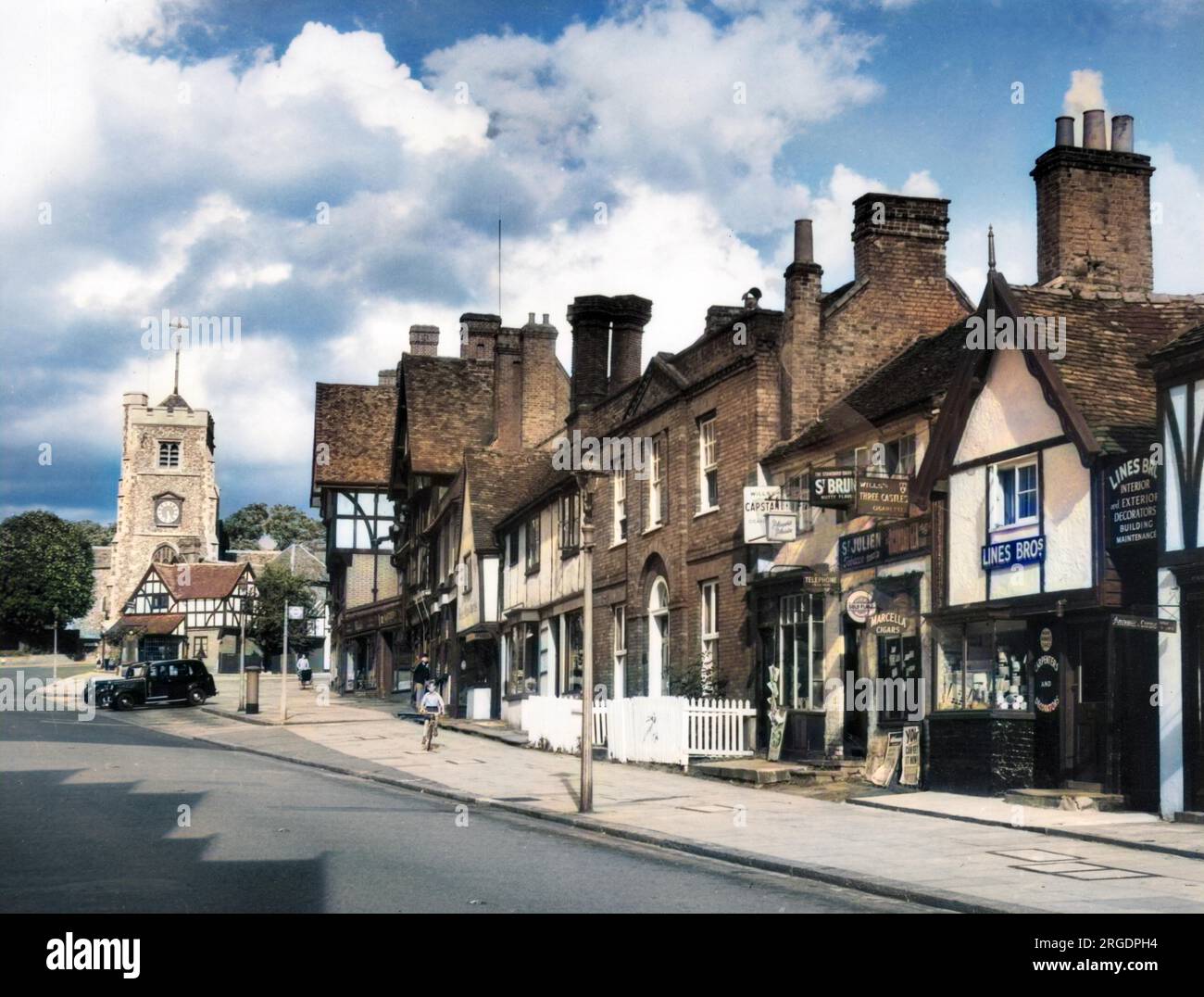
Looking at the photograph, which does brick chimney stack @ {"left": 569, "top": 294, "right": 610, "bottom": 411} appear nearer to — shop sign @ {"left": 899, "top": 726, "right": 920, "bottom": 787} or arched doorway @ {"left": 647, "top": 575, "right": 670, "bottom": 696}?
arched doorway @ {"left": 647, "top": 575, "right": 670, "bottom": 696}

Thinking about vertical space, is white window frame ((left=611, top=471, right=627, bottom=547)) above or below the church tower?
below

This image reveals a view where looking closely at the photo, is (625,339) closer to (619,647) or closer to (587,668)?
(619,647)

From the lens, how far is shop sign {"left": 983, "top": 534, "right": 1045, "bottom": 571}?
19.4m

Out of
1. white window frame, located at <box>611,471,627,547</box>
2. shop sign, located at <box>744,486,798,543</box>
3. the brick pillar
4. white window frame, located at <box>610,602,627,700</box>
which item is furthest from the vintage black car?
shop sign, located at <box>744,486,798,543</box>

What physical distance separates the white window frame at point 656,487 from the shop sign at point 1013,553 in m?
11.0

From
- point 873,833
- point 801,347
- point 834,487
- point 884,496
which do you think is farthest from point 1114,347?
point 873,833

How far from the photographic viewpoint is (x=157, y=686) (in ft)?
160

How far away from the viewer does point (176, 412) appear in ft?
373

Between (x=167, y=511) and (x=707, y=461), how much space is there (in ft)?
295

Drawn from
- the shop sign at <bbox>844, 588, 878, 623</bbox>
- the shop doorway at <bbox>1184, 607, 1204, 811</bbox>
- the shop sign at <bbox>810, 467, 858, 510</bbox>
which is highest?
the shop sign at <bbox>810, 467, 858, 510</bbox>

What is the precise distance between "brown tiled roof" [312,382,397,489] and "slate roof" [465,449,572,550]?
16.7 metres

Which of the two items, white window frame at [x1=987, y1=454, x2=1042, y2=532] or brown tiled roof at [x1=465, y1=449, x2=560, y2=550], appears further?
brown tiled roof at [x1=465, y1=449, x2=560, y2=550]
